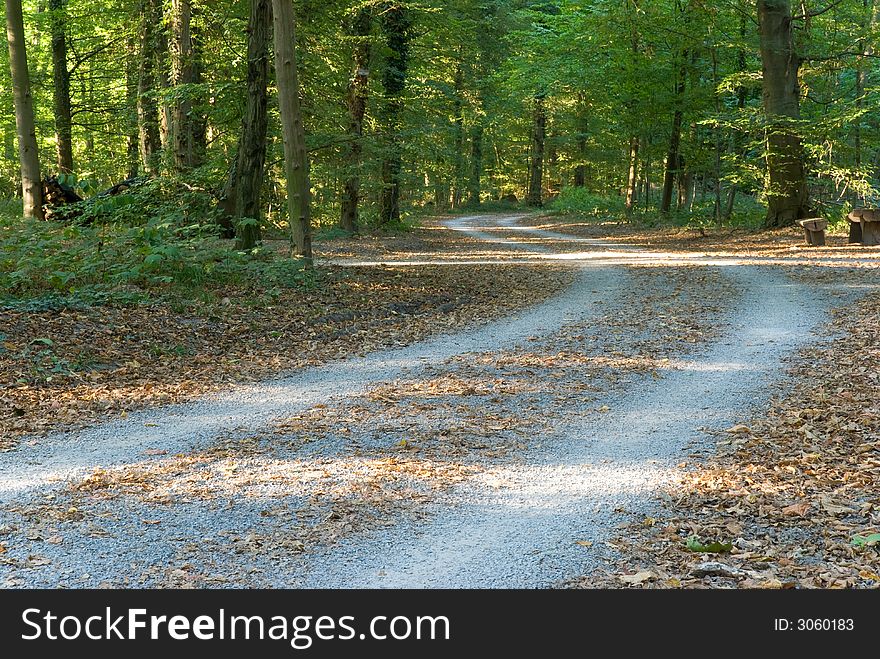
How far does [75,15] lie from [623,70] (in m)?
16.9

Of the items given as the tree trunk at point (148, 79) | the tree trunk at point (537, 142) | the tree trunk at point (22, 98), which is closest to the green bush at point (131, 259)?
the tree trunk at point (148, 79)

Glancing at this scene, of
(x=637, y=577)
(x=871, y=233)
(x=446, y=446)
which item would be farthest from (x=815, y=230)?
(x=637, y=577)

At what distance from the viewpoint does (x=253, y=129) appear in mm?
14023

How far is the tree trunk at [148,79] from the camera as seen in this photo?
17547mm

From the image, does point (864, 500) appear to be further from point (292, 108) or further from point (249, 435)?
point (292, 108)

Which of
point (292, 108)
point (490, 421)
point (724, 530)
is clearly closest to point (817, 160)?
point (292, 108)

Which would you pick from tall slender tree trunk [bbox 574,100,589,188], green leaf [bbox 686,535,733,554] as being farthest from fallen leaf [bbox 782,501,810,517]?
tall slender tree trunk [bbox 574,100,589,188]

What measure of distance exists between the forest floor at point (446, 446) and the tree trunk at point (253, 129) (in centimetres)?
280

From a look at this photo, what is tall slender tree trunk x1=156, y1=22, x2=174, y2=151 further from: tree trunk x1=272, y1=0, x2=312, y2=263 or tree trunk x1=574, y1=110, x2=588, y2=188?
tree trunk x1=574, y1=110, x2=588, y2=188

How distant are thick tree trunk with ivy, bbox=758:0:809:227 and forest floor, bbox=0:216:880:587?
31.2ft

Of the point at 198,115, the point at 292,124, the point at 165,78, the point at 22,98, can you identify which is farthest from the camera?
the point at 165,78

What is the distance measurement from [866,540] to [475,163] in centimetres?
4309

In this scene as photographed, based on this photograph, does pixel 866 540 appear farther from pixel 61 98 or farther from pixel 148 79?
pixel 61 98

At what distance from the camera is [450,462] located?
A: 18.9ft
